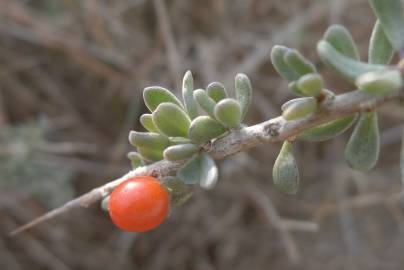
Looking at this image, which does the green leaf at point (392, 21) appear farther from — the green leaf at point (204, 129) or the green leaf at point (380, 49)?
the green leaf at point (204, 129)

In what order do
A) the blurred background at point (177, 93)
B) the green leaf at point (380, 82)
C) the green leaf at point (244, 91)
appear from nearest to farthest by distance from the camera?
the green leaf at point (380, 82) < the green leaf at point (244, 91) < the blurred background at point (177, 93)

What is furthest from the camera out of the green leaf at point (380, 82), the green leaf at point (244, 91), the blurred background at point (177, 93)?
the blurred background at point (177, 93)

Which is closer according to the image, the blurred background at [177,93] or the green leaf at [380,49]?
the green leaf at [380,49]

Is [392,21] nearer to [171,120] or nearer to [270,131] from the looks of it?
[270,131]

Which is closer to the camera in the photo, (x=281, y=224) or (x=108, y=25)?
(x=281, y=224)

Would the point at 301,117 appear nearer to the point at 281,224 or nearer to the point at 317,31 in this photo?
the point at 281,224

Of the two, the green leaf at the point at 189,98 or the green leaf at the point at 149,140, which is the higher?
the green leaf at the point at 189,98

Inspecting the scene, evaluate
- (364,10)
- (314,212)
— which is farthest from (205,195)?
(364,10)

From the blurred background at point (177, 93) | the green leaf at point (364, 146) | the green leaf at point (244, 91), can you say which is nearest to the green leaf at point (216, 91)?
the green leaf at point (244, 91)
